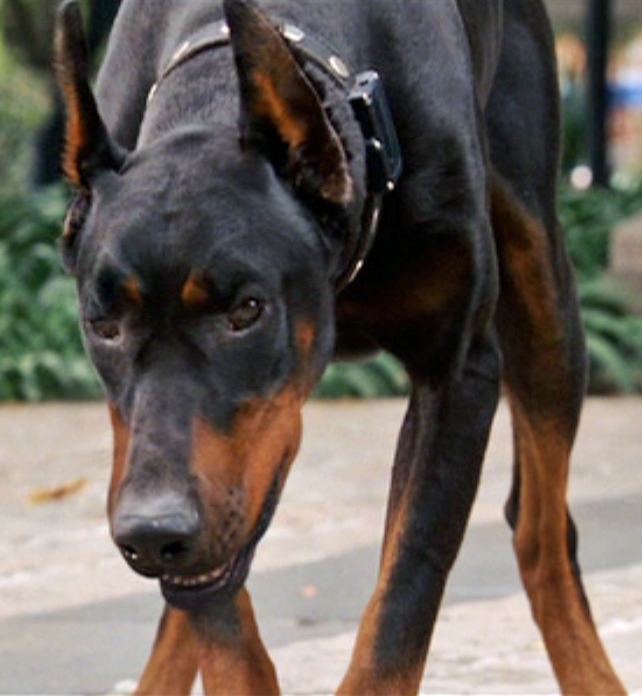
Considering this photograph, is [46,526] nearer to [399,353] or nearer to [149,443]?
[399,353]

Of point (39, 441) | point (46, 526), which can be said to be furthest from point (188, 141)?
point (39, 441)

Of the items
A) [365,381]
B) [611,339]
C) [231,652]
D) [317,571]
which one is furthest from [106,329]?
[611,339]

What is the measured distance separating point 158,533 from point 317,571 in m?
3.45

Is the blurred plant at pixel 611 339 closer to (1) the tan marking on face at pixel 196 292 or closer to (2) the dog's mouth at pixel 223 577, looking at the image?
(2) the dog's mouth at pixel 223 577

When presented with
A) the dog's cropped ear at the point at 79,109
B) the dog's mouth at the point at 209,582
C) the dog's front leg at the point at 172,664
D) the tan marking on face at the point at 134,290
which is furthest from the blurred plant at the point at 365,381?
the tan marking on face at the point at 134,290

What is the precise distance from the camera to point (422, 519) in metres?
4.40

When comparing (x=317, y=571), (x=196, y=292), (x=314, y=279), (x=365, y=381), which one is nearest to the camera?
(x=196, y=292)

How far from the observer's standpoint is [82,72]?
3.86m

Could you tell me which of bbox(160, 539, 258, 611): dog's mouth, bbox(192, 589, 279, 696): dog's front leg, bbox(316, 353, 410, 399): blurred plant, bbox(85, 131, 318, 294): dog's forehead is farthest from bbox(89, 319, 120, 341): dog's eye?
bbox(316, 353, 410, 399): blurred plant

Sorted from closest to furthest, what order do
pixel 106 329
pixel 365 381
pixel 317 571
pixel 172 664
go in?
pixel 106 329, pixel 172 664, pixel 317 571, pixel 365 381

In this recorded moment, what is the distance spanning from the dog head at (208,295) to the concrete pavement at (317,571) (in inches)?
72.9

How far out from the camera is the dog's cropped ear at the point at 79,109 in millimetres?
3869

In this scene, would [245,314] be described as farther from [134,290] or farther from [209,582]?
[209,582]

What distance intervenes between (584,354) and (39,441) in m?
4.49
